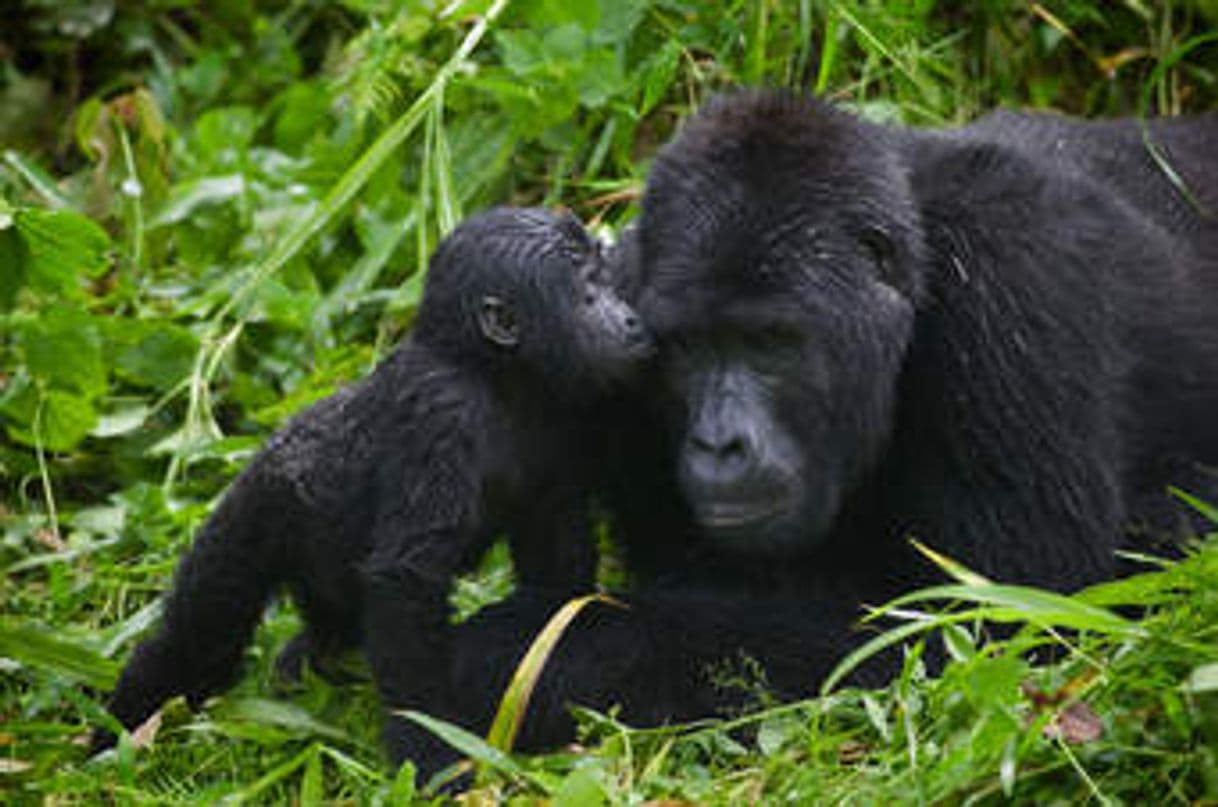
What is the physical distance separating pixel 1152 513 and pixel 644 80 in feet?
6.17

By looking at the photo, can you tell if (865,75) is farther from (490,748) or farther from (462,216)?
(490,748)

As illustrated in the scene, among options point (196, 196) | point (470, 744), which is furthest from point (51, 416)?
point (470, 744)

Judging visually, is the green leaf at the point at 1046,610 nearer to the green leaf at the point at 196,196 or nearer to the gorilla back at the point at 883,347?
the gorilla back at the point at 883,347

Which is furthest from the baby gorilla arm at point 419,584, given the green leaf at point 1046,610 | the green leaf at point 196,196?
the green leaf at point 196,196

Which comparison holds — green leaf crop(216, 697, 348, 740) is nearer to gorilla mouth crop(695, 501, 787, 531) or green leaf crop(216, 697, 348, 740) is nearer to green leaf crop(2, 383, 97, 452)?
gorilla mouth crop(695, 501, 787, 531)

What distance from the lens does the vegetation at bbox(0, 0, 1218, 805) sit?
11.1 feet

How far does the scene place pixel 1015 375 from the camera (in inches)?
165

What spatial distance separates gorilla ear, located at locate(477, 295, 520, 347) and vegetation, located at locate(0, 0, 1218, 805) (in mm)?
797

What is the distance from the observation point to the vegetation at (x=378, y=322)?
339cm

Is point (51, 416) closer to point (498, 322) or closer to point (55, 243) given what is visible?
point (55, 243)

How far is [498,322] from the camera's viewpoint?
4.19m

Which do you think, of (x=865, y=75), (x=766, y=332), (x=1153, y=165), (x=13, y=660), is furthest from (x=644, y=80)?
(x=13, y=660)

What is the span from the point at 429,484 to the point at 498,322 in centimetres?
38

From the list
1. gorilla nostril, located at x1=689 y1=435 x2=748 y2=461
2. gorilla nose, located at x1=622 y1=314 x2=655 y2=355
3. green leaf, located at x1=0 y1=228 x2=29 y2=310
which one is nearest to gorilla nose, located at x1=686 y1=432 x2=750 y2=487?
gorilla nostril, located at x1=689 y1=435 x2=748 y2=461
